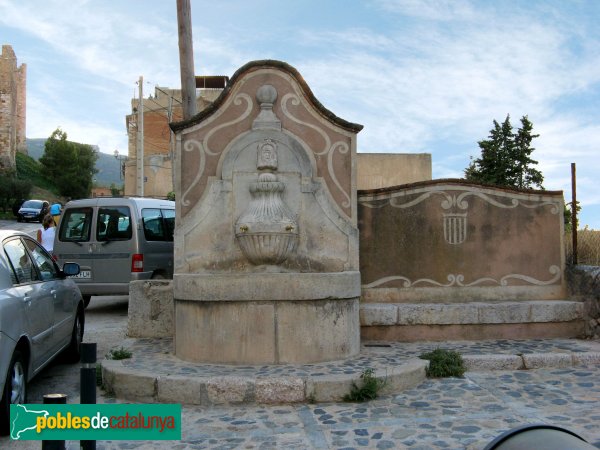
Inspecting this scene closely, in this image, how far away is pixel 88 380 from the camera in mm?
3092

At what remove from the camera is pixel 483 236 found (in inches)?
303

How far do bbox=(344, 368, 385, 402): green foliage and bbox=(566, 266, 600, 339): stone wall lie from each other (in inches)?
146

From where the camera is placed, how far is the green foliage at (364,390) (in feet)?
17.7

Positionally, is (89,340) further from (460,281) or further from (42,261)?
(460,281)

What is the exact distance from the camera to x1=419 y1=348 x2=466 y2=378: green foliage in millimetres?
6102

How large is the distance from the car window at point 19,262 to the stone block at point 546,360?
5.49 metres

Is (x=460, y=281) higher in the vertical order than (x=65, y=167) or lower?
lower

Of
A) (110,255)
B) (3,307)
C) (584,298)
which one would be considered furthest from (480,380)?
(110,255)

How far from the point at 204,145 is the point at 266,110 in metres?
0.86

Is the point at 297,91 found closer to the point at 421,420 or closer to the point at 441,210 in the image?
the point at 441,210

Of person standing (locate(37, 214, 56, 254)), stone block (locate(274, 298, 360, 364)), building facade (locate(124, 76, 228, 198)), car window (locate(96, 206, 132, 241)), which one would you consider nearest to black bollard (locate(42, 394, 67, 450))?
stone block (locate(274, 298, 360, 364))

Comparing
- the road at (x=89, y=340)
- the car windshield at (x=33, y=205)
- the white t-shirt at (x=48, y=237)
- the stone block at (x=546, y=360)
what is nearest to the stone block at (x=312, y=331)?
the road at (x=89, y=340)

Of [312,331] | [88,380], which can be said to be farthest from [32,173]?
[88,380]

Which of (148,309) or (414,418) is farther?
(148,309)
